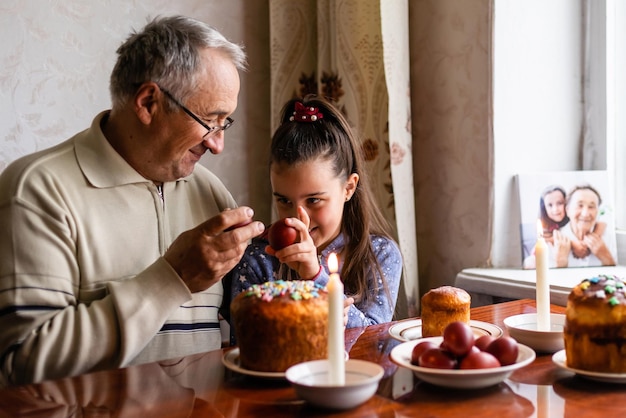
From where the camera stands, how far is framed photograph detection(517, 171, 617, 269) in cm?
211

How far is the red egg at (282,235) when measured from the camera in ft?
4.95

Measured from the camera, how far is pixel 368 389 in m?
0.92

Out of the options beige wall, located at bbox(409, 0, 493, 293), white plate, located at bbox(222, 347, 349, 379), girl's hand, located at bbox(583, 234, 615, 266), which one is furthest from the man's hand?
girl's hand, located at bbox(583, 234, 615, 266)

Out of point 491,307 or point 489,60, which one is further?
point 489,60

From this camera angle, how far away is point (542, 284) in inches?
47.3

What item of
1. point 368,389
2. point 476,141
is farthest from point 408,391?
point 476,141

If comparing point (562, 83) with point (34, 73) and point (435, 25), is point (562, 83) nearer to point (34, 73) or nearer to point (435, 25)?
point (435, 25)

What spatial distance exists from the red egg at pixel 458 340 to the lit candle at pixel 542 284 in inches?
9.6

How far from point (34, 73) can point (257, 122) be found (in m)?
0.74

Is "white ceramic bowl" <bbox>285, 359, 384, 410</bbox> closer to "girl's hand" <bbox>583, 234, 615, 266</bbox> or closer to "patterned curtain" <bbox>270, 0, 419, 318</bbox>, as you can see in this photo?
"patterned curtain" <bbox>270, 0, 419, 318</bbox>

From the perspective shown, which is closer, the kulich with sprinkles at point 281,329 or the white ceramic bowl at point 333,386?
the white ceramic bowl at point 333,386

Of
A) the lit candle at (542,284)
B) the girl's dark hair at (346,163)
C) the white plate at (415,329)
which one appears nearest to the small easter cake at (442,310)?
the white plate at (415,329)

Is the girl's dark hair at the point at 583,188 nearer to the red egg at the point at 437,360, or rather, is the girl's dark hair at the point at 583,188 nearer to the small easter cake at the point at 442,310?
the small easter cake at the point at 442,310

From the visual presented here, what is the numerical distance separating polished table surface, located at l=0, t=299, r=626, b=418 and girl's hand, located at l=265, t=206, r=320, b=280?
0.39m
